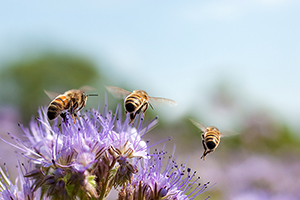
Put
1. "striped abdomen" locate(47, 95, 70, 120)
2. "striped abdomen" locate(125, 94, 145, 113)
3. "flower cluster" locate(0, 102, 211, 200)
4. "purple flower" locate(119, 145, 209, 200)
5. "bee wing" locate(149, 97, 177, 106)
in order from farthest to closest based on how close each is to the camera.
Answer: "bee wing" locate(149, 97, 177, 106)
"striped abdomen" locate(125, 94, 145, 113)
"striped abdomen" locate(47, 95, 70, 120)
"purple flower" locate(119, 145, 209, 200)
"flower cluster" locate(0, 102, 211, 200)

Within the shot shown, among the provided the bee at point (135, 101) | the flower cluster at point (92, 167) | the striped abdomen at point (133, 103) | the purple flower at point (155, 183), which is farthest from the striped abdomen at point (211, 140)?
the purple flower at point (155, 183)

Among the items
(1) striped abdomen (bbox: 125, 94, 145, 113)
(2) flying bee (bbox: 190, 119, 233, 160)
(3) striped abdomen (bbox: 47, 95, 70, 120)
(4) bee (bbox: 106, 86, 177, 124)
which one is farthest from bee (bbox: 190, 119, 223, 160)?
(3) striped abdomen (bbox: 47, 95, 70, 120)

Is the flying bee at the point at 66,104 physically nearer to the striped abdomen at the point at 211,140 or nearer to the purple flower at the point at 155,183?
the purple flower at the point at 155,183

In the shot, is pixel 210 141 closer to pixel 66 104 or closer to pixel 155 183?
pixel 155 183

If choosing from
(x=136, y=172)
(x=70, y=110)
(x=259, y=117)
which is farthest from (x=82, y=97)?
(x=259, y=117)

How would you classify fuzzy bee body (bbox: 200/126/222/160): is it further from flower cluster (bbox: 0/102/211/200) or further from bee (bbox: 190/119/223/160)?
flower cluster (bbox: 0/102/211/200)

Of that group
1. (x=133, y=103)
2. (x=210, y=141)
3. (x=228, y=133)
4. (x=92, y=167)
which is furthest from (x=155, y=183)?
(x=228, y=133)

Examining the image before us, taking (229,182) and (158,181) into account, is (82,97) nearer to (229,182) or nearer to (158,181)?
(158,181)
